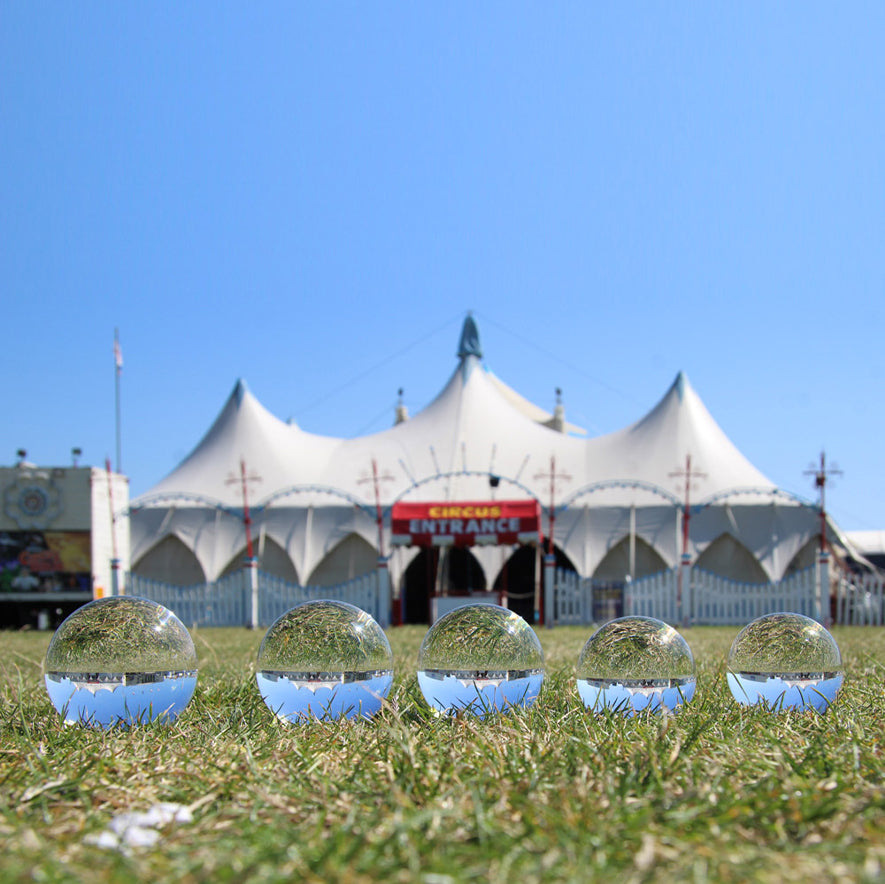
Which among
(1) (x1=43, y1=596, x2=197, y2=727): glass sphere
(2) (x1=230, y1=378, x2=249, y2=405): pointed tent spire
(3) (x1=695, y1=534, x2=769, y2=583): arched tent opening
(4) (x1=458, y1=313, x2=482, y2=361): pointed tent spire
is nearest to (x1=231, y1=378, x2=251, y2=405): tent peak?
(2) (x1=230, y1=378, x2=249, y2=405): pointed tent spire

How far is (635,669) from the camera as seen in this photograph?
332 centimetres

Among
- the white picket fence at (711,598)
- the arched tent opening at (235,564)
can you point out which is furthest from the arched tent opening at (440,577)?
the white picket fence at (711,598)

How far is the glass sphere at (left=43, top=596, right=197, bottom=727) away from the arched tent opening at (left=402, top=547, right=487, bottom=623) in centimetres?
1543

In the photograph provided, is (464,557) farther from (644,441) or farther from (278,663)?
(278,663)

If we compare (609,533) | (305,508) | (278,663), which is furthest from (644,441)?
(278,663)

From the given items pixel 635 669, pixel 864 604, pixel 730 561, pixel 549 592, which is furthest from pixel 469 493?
pixel 635 669

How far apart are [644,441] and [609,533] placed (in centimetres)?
314

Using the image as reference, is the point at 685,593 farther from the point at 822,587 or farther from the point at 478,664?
the point at 478,664

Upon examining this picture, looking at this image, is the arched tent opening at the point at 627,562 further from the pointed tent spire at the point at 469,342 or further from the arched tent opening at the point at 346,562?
the pointed tent spire at the point at 469,342

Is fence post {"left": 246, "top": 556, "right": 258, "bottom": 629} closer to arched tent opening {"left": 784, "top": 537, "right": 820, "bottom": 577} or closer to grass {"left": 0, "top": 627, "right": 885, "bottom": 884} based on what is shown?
arched tent opening {"left": 784, "top": 537, "right": 820, "bottom": 577}

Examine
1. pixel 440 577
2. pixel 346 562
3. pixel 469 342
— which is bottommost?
pixel 440 577

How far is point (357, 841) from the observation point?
1.72 metres

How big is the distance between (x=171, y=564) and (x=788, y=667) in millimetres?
19440

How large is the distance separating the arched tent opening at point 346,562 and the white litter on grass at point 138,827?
18829 mm
